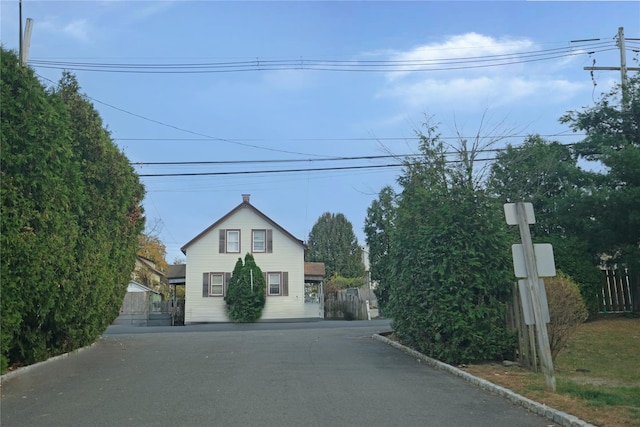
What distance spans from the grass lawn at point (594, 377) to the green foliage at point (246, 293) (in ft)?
75.0

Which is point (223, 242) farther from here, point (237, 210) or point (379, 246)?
point (379, 246)

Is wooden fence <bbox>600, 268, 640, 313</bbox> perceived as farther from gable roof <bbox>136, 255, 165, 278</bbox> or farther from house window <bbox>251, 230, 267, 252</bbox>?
gable roof <bbox>136, 255, 165, 278</bbox>

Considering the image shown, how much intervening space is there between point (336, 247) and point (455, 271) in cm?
6229

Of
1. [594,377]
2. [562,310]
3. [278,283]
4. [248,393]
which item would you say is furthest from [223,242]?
[248,393]

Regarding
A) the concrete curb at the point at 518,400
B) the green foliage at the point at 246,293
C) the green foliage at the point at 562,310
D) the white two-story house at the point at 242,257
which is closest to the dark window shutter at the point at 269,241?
the white two-story house at the point at 242,257

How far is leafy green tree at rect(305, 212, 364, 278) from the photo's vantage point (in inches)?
2867

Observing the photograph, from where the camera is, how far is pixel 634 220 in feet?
58.6

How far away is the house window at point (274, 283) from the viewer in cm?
3831

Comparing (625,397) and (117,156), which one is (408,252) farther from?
(117,156)

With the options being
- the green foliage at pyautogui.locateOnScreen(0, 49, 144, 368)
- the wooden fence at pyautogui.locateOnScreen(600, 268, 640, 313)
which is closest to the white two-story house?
the wooden fence at pyautogui.locateOnScreen(600, 268, 640, 313)

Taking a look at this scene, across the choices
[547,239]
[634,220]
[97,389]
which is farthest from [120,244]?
[634,220]

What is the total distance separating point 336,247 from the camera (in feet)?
243

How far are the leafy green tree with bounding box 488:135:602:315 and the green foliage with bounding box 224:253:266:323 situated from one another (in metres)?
19.8

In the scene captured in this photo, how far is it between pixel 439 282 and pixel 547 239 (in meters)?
9.48
